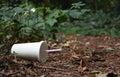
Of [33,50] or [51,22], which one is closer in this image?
[33,50]

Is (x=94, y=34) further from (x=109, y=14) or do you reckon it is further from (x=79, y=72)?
(x=79, y=72)

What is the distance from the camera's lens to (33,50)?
9.60 feet

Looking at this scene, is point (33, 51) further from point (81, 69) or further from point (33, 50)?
point (81, 69)

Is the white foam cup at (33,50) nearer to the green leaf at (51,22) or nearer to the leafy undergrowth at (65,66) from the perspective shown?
the leafy undergrowth at (65,66)

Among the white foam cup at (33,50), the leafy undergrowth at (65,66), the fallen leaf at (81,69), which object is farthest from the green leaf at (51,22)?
the fallen leaf at (81,69)

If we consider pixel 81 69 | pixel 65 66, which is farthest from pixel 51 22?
pixel 81 69

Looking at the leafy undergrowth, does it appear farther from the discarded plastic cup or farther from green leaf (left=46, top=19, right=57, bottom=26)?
green leaf (left=46, top=19, right=57, bottom=26)

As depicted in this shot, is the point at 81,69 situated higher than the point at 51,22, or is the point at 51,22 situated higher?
the point at 51,22

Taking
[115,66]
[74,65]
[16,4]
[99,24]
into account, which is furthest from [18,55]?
[99,24]

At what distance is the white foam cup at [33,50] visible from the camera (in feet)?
9.59

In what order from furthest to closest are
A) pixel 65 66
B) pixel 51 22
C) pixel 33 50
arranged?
pixel 51 22, pixel 65 66, pixel 33 50

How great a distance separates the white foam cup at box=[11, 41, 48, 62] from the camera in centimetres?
292

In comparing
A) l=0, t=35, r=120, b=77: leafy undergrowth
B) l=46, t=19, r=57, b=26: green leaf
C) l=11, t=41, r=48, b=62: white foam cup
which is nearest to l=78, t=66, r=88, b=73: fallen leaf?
l=0, t=35, r=120, b=77: leafy undergrowth

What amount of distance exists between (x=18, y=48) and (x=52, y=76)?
21.3 inches
